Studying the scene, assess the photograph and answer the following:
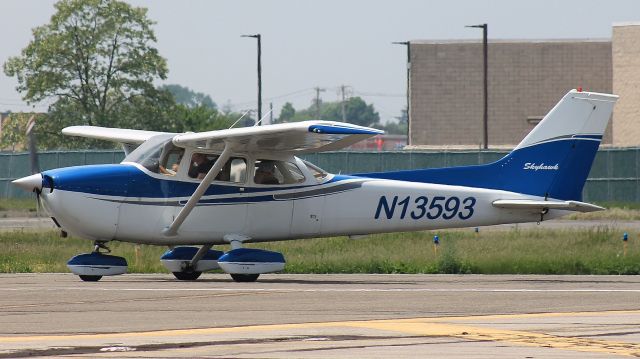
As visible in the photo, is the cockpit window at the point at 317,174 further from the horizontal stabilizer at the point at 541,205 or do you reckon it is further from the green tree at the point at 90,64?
the green tree at the point at 90,64

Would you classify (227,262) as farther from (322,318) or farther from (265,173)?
(322,318)

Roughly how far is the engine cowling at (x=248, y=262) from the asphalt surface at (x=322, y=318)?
0.30 meters

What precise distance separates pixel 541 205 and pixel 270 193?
3.96m

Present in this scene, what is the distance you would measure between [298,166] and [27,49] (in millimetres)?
49507

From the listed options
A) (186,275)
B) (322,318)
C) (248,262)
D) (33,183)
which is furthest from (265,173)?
(322,318)

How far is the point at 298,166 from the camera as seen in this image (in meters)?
20.0

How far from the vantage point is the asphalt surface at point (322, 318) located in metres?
11.1

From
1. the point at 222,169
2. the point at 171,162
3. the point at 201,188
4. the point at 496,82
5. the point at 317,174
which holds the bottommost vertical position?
the point at 201,188

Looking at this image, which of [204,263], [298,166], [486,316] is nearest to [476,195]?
[298,166]

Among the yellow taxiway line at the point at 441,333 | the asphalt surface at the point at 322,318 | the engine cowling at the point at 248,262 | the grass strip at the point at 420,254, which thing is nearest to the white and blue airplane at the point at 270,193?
the engine cowling at the point at 248,262

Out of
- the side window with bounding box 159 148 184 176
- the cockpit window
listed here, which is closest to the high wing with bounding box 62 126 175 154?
the side window with bounding box 159 148 184 176

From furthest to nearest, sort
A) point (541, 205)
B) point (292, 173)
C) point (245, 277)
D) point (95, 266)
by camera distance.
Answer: point (541, 205), point (292, 173), point (245, 277), point (95, 266)

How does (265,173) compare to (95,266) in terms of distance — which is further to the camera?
(265,173)

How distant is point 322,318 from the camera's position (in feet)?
44.9
